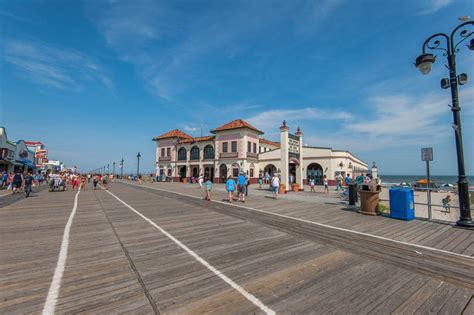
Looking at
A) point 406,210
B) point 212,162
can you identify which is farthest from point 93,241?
point 212,162

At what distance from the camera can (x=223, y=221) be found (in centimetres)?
741

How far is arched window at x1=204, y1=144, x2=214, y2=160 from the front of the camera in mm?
37966

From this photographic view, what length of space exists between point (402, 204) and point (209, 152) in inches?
→ 1290

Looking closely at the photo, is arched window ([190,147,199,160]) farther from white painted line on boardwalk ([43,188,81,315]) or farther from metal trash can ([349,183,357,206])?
white painted line on boardwalk ([43,188,81,315])

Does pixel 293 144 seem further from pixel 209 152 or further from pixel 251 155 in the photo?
pixel 209 152

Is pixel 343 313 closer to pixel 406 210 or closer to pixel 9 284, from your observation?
pixel 9 284

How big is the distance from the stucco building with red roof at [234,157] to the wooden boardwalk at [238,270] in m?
20.9

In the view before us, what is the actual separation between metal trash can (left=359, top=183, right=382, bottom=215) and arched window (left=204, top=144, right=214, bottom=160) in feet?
100.0

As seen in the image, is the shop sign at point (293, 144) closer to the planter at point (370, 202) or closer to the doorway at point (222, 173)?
the planter at point (370, 202)

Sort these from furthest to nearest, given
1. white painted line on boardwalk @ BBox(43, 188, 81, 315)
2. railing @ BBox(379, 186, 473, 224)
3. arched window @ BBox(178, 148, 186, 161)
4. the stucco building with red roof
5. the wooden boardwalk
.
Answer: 1. arched window @ BBox(178, 148, 186, 161)
2. the stucco building with red roof
3. railing @ BBox(379, 186, 473, 224)
4. the wooden boardwalk
5. white painted line on boardwalk @ BBox(43, 188, 81, 315)

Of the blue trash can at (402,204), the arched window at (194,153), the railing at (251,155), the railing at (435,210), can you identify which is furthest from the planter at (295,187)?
the arched window at (194,153)

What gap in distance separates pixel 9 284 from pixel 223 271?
10.1 feet

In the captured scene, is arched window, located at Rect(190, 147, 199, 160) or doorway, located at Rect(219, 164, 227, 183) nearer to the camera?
doorway, located at Rect(219, 164, 227, 183)

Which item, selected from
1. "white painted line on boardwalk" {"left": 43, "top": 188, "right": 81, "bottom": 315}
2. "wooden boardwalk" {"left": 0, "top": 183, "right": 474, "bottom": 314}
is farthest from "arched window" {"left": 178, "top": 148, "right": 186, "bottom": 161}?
"white painted line on boardwalk" {"left": 43, "top": 188, "right": 81, "bottom": 315}
